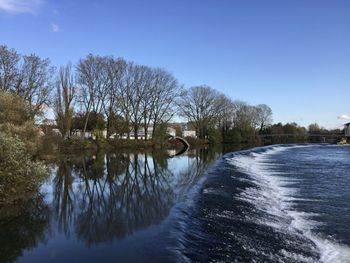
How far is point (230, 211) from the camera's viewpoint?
44.4 feet

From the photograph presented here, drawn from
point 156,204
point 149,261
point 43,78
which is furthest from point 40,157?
point 149,261

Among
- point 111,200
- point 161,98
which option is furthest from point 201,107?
point 111,200

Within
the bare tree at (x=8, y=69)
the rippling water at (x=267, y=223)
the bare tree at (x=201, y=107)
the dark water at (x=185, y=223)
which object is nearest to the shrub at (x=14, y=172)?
the dark water at (x=185, y=223)

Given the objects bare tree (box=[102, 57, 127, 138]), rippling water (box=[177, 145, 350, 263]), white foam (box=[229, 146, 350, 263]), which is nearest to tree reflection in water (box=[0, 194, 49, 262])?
rippling water (box=[177, 145, 350, 263])

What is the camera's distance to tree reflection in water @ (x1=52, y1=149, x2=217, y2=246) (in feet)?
39.7

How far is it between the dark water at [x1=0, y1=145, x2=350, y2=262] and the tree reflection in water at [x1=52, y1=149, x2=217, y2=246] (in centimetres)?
4

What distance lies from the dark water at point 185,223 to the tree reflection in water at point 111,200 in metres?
0.04

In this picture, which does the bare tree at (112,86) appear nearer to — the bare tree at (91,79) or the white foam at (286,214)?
the bare tree at (91,79)

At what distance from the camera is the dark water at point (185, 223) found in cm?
930

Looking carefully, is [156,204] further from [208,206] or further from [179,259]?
[179,259]

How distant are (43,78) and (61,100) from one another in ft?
26.8

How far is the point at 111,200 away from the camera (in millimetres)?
16938

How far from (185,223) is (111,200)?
19.1 feet

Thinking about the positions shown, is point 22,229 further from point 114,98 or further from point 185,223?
point 114,98
